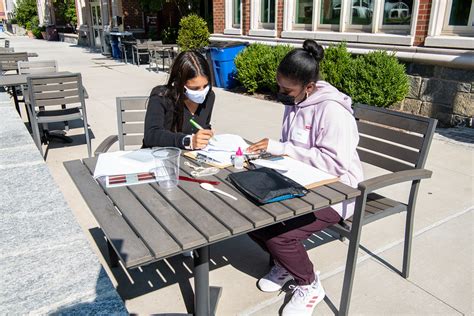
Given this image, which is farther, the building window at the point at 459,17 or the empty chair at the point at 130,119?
the building window at the point at 459,17

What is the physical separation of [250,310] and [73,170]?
125 centimetres

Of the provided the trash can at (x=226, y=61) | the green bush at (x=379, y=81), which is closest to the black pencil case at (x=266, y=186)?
the green bush at (x=379, y=81)

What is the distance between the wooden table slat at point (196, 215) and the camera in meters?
1.43

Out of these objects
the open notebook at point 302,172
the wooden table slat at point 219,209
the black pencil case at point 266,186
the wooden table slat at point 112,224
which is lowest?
the wooden table slat at point 112,224

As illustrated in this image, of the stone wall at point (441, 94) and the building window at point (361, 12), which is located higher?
the building window at point (361, 12)

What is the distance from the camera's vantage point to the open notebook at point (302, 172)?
1819 millimetres

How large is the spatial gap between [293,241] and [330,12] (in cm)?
700

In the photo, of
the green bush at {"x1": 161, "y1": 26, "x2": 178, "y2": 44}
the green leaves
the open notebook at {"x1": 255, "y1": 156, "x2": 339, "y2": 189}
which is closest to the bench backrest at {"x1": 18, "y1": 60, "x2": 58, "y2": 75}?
the green leaves

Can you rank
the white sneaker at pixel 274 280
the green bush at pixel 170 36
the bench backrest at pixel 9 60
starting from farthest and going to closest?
the green bush at pixel 170 36, the bench backrest at pixel 9 60, the white sneaker at pixel 274 280

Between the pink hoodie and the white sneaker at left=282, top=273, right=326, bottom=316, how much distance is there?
46 centimetres

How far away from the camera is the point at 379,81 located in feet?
19.5

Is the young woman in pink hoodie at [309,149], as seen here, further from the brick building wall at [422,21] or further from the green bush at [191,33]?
the green bush at [191,33]

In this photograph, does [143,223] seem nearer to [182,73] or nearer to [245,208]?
[245,208]

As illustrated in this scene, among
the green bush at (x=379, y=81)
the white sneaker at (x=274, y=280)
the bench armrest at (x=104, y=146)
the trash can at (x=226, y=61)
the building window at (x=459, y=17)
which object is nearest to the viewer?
the white sneaker at (x=274, y=280)
